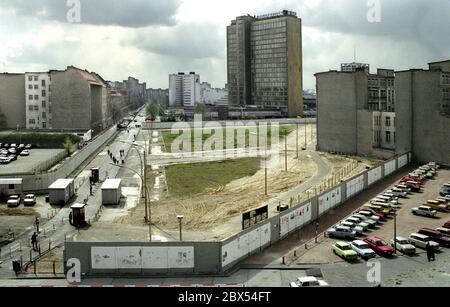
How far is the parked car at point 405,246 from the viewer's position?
86.5 feet

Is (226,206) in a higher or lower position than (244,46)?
lower

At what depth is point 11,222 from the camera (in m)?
35.6

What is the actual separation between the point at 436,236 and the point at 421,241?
1.74 m

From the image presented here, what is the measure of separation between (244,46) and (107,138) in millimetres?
92797

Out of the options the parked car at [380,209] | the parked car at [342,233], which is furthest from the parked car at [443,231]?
the parked car at [342,233]

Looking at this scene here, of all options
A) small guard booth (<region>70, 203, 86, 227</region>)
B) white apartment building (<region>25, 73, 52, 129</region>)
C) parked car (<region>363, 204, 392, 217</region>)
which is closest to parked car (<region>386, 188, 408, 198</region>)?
parked car (<region>363, 204, 392, 217</region>)

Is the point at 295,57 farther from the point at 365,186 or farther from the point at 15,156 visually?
the point at 365,186

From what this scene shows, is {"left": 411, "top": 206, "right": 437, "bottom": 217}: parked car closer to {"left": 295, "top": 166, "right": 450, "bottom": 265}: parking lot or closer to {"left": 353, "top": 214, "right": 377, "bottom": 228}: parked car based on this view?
{"left": 295, "top": 166, "right": 450, "bottom": 265}: parking lot

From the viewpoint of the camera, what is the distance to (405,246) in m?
26.6

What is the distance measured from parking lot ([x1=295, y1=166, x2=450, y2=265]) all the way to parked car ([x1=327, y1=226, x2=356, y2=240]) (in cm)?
39

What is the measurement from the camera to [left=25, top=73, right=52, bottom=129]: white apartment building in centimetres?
9812

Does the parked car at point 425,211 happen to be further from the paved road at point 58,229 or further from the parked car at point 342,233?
the paved road at point 58,229
